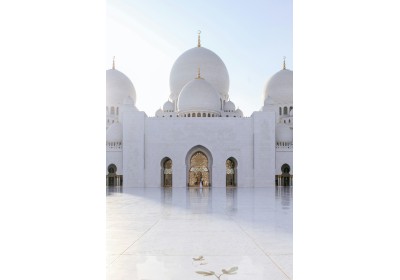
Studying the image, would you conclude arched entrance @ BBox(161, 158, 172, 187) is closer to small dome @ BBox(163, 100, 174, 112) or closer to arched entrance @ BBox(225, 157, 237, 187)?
arched entrance @ BBox(225, 157, 237, 187)

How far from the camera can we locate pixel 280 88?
2631 cm

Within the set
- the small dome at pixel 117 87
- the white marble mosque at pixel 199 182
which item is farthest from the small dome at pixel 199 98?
the small dome at pixel 117 87

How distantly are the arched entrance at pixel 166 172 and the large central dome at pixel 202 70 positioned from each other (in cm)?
617

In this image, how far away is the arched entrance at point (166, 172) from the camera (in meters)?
20.2

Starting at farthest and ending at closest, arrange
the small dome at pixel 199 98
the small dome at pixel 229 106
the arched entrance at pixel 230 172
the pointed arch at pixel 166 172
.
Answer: the small dome at pixel 229 106, the small dome at pixel 199 98, the arched entrance at pixel 230 172, the pointed arch at pixel 166 172

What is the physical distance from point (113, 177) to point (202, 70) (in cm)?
946

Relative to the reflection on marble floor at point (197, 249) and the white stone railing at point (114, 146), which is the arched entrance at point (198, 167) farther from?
the reflection on marble floor at point (197, 249)

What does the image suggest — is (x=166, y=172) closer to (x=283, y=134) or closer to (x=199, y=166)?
(x=199, y=166)

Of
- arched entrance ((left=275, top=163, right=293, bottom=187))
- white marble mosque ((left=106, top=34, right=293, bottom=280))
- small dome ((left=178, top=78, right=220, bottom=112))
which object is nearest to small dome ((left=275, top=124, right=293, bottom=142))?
white marble mosque ((left=106, top=34, right=293, bottom=280))

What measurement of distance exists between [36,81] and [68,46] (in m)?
0.21

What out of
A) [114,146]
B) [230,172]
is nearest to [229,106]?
[230,172]

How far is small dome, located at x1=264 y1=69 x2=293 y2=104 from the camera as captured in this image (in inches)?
1024

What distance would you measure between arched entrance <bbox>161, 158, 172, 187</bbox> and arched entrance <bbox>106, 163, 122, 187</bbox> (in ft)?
8.88
